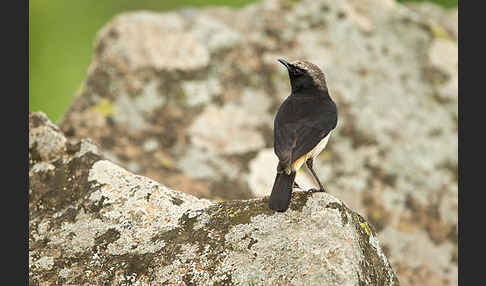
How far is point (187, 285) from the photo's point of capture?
3988 mm

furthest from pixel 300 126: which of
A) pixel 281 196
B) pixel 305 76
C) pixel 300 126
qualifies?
pixel 281 196

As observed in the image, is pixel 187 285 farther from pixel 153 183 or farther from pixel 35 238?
pixel 35 238

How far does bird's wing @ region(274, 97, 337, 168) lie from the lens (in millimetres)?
4988

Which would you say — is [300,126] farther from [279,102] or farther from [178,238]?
[279,102]

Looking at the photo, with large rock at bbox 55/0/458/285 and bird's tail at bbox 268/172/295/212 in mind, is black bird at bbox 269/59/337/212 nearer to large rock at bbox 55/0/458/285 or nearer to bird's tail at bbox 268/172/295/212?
bird's tail at bbox 268/172/295/212

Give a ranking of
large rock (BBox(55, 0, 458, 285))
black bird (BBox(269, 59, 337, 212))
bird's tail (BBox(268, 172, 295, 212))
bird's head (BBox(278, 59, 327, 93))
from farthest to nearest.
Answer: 1. large rock (BBox(55, 0, 458, 285))
2. bird's head (BBox(278, 59, 327, 93))
3. black bird (BBox(269, 59, 337, 212))
4. bird's tail (BBox(268, 172, 295, 212))

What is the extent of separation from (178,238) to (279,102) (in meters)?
3.64

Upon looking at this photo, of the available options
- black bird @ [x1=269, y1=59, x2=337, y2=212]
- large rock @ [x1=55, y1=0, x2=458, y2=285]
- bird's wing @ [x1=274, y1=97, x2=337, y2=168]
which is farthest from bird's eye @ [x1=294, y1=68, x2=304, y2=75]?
large rock @ [x1=55, y1=0, x2=458, y2=285]

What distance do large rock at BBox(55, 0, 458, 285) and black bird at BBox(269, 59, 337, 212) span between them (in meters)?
1.40

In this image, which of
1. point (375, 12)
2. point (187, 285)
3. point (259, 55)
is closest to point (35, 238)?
point (187, 285)

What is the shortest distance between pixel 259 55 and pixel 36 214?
13.2 feet

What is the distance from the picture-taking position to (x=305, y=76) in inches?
233

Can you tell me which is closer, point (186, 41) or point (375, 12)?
point (186, 41)

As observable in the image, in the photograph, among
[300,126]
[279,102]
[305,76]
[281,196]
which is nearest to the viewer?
[281,196]
